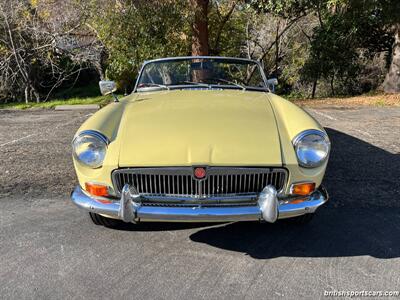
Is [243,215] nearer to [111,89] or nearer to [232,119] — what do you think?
[232,119]

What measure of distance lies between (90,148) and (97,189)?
1.03 ft

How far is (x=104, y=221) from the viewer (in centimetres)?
333

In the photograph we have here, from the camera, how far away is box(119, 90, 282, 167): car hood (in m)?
2.80

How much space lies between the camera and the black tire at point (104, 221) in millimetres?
3305

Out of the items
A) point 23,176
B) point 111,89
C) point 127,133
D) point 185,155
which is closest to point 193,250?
point 185,155

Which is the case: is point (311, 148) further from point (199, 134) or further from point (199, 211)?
point (199, 211)

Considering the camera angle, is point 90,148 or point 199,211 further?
point 90,148

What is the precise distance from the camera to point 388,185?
4395 millimetres

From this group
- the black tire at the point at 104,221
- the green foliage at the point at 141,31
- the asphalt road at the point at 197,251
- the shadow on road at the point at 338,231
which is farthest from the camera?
the green foliage at the point at 141,31

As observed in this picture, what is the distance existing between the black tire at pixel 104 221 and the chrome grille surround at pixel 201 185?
544 mm

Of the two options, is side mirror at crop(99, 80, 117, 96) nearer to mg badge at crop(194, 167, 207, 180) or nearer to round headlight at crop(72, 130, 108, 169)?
round headlight at crop(72, 130, 108, 169)

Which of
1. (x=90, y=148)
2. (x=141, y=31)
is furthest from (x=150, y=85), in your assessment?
(x=141, y=31)

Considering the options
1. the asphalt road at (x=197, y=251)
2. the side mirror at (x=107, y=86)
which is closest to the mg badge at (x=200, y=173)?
the asphalt road at (x=197, y=251)

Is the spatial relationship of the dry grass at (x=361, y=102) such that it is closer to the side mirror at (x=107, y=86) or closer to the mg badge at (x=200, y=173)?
the side mirror at (x=107, y=86)
